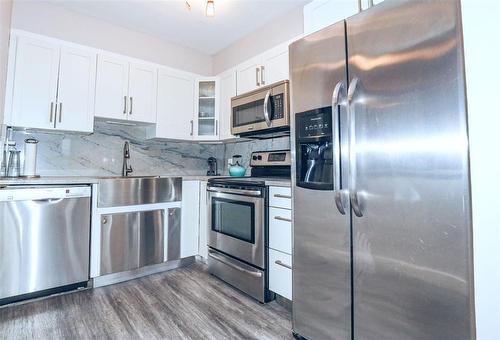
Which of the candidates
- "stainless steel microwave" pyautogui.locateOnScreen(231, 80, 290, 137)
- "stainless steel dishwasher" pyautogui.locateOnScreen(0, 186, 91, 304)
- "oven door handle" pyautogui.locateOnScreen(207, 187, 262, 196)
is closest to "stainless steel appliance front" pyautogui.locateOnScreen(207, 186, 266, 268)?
"oven door handle" pyautogui.locateOnScreen(207, 187, 262, 196)

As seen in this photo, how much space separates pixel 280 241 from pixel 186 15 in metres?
2.44

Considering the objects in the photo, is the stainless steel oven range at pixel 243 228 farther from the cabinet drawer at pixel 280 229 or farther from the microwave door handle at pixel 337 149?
the microwave door handle at pixel 337 149

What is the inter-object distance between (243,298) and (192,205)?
115cm

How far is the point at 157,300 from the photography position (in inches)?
81.8

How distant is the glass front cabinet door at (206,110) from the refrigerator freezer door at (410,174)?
7.28 feet

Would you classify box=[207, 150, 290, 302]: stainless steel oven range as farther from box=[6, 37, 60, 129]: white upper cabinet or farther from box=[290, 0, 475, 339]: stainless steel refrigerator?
box=[6, 37, 60, 129]: white upper cabinet

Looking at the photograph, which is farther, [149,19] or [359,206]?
[149,19]

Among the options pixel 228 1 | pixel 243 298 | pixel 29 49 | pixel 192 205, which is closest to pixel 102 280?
pixel 192 205

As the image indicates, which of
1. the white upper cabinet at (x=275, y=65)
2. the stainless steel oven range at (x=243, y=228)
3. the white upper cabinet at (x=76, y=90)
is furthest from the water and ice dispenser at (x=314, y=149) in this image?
the white upper cabinet at (x=76, y=90)

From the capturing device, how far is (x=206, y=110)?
3.39m

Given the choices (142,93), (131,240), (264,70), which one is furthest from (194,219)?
(264,70)

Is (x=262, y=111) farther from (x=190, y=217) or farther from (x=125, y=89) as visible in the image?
(x=125, y=89)

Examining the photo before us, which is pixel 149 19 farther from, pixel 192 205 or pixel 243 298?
pixel 243 298

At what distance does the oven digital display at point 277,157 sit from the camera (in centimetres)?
258
